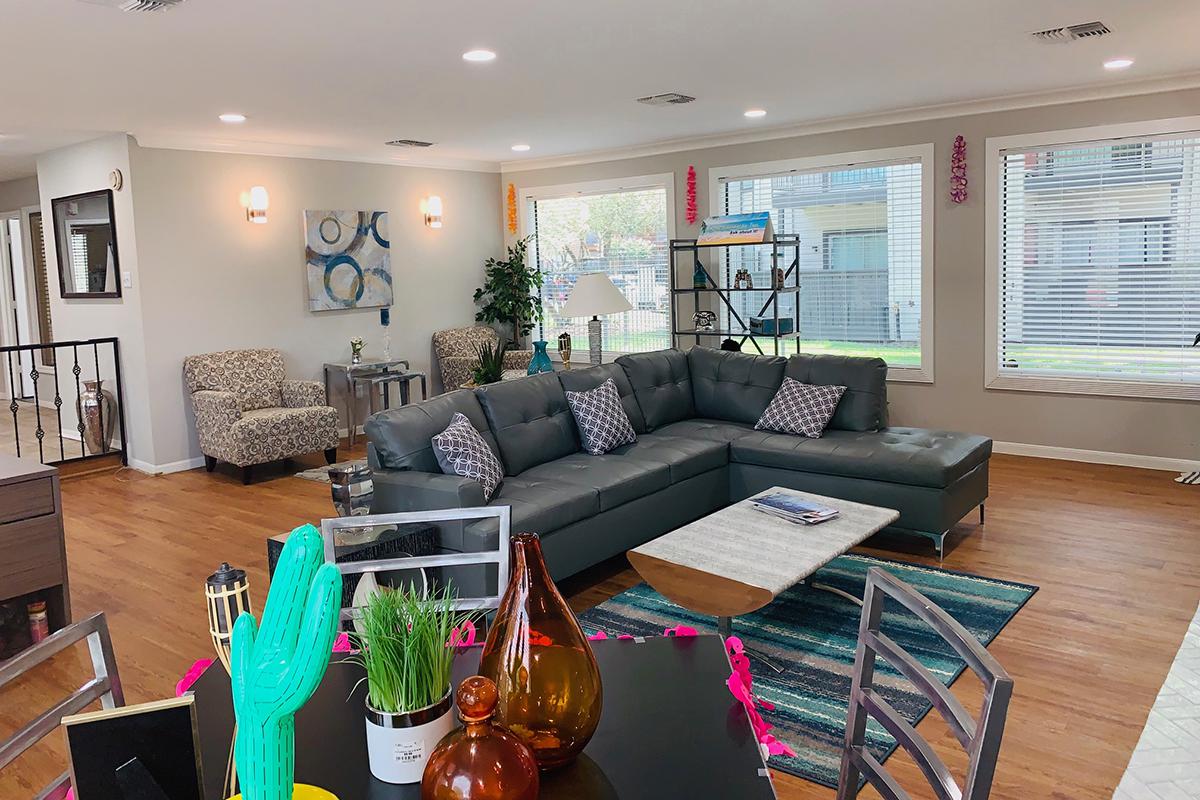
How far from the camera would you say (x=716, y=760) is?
4.46ft

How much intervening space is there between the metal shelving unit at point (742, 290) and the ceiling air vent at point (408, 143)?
85.7 inches

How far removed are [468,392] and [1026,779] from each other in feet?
9.74

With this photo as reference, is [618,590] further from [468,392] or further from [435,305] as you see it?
[435,305]

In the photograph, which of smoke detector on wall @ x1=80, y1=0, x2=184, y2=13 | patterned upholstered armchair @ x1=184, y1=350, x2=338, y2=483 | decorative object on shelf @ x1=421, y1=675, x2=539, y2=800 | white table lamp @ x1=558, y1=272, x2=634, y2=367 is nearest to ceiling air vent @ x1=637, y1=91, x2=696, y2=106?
white table lamp @ x1=558, y1=272, x2=634, y2=367

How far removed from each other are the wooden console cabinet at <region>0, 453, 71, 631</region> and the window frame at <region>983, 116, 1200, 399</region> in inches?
228

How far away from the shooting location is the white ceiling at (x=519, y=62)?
3875 mm

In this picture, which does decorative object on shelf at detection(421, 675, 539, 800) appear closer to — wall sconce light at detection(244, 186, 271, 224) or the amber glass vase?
the amber glass vase

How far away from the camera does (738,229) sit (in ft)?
24.0

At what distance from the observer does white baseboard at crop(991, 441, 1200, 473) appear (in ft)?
20.1

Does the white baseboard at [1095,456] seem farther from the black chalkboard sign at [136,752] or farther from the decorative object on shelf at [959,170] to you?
the black chalkboard sign at [136,752]

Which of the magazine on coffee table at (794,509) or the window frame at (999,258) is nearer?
the magazine on coffee table at (794,509)

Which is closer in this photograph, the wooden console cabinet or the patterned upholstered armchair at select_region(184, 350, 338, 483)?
the wooden console cabinet

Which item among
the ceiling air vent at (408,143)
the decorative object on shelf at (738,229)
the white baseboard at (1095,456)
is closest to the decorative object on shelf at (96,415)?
the ceiling air vent at (408,143)

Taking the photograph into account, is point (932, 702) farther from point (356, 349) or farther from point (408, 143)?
point (356, 349)
